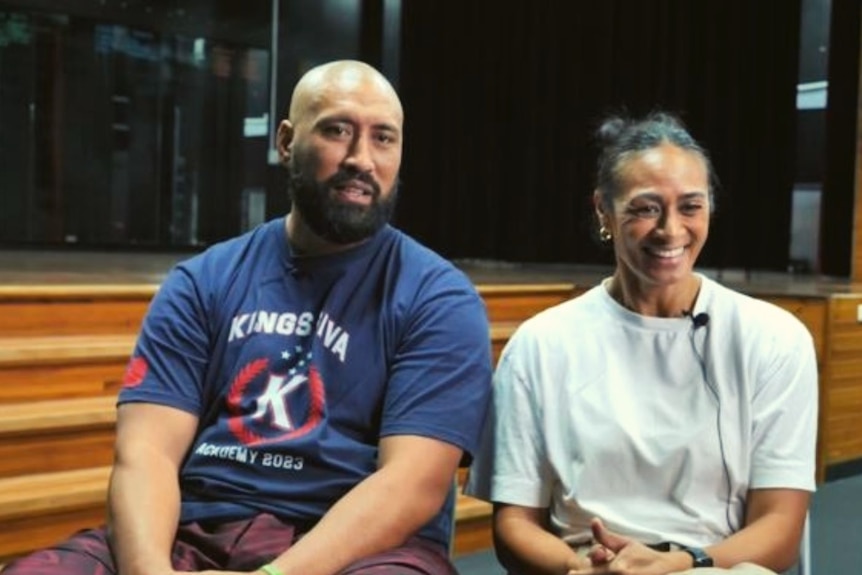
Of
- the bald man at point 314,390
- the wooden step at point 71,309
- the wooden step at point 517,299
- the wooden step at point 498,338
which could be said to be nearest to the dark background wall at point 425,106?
the wooden step at point 517,299

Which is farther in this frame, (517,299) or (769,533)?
(517,299)

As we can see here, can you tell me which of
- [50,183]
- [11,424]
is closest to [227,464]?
[11,424]

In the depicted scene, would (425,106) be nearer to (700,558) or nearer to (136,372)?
(136,372)

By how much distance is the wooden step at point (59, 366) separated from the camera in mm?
2279

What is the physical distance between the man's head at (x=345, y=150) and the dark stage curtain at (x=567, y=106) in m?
4.37

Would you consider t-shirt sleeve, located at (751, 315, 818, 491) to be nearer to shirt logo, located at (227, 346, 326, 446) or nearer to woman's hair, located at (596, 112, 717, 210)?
woman's hair, located at (596, 112, 717, 210)

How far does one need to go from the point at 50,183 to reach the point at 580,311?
16.3ft

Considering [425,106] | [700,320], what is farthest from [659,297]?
[425,106]

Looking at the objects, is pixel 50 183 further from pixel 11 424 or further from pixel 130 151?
pixel 11 424

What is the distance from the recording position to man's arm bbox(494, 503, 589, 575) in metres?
1.26

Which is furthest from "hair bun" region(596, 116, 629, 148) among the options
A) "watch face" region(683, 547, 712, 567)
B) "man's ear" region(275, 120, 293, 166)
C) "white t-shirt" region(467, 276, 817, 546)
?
"watch face" region(683, 547, 712, 567)

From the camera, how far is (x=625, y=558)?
116 cm

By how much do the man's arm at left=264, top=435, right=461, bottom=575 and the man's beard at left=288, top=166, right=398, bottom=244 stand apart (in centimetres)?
29

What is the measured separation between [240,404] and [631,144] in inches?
24.8
